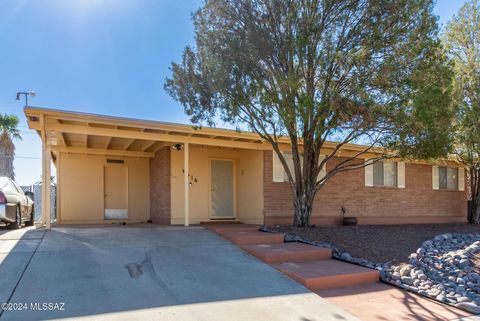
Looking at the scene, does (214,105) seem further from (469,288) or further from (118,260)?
(469,288)

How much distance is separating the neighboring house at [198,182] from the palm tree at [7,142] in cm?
1263

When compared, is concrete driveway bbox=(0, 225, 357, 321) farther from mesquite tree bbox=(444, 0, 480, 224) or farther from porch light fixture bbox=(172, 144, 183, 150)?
mesquite tree bbox=(444, 0, 480, 224)

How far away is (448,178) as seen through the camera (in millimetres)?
18078

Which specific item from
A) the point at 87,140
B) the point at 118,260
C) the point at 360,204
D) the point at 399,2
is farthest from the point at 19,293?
the point at 360,204

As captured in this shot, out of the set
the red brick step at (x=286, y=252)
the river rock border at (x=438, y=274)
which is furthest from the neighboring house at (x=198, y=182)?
the river rock border at (x=438, y=274)

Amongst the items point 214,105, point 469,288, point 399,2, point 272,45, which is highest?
point 399,2

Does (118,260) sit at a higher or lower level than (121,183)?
lower

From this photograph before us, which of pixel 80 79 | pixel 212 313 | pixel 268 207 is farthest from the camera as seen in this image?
pixel 80 79

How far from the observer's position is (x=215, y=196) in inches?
544

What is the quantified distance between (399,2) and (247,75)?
3.70 m

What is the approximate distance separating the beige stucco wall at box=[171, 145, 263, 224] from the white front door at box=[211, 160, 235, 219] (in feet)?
0.58

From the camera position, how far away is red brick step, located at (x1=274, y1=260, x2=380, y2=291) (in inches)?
271

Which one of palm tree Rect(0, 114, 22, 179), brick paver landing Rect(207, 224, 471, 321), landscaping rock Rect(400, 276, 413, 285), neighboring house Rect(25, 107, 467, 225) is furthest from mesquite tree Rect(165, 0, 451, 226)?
palm tree Rect(0, 114, 22, 179)

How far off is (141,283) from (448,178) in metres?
16.1
